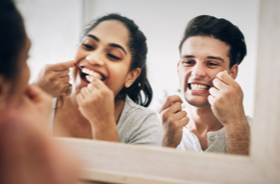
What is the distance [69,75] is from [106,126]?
0.19 metres

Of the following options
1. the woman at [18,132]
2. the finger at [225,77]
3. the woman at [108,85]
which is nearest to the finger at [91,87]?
the woman at [108,85]

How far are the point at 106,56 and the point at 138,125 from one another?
0.67 ft

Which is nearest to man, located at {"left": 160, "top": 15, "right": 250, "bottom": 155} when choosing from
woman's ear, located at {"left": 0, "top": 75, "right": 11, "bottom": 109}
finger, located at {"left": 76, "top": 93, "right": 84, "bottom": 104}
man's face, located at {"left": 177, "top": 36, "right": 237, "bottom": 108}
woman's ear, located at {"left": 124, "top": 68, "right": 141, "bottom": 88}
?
man's face, located at {"left": 177, "top": 36, "right": 237, "bottom": 108}

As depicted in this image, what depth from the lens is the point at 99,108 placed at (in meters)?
0.55

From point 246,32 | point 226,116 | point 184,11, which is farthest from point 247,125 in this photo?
point 184,11

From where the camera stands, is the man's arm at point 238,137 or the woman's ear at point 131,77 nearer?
the man's arm at point 238,137

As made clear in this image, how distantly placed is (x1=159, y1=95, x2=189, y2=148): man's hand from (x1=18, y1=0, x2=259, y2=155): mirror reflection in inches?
0.5

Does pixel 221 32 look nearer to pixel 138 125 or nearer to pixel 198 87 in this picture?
pixel 198 87

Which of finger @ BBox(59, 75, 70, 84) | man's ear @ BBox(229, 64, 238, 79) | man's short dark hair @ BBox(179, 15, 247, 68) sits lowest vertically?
finger @ BBox(59, 75, 70, 84)

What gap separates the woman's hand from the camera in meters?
0.53

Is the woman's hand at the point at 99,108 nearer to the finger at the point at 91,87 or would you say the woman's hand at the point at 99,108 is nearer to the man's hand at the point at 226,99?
the finger at the point at 91,87

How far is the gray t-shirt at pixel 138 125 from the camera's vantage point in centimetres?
53

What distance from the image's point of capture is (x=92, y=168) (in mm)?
476

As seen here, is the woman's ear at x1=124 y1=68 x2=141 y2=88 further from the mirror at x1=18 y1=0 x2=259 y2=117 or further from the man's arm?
the man's arm
